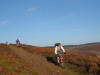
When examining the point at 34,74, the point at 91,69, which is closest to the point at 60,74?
the point at 34,74

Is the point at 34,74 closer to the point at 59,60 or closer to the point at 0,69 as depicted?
the point at 0,69

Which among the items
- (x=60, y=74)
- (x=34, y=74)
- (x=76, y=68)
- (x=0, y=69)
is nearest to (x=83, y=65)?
(x=76, y=68)

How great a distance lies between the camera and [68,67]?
1928cm

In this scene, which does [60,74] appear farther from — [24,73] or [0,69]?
[0,69]

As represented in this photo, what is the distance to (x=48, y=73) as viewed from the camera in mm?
15312

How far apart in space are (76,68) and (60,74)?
348 cm

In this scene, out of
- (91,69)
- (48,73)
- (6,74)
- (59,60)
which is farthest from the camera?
(59,60)

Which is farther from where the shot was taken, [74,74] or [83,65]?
[83,65]

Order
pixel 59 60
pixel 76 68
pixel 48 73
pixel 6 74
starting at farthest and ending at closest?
1. pixel 59 60
2. pixel 76 68
3. pixel 48 73
4. pixel 6 74

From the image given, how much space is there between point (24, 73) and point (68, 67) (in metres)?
5.49

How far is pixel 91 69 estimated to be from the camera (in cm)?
1702

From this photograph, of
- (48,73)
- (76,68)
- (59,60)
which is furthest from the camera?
(59,60)

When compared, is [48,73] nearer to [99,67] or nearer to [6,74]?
[6,74]

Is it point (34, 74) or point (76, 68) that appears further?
point (76, 68)
